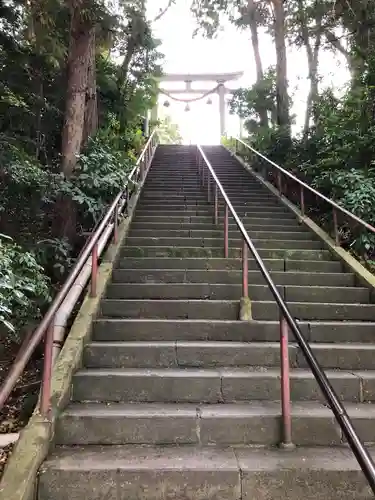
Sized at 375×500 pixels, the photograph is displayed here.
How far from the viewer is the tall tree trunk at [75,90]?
6.00 m

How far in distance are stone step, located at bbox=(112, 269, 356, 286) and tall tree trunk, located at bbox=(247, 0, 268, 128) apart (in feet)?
30.3

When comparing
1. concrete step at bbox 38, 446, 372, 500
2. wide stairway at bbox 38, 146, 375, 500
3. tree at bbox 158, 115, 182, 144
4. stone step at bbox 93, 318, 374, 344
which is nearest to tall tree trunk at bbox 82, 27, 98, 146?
wide stairway at bbox 38, 146, 375, 500

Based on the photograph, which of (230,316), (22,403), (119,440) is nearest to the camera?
(119,440)

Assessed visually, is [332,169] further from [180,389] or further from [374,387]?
[180,389]

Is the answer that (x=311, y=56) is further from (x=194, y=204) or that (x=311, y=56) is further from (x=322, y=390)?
(x=322, y=390)

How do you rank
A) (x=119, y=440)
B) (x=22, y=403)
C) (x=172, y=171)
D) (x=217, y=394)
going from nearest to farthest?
(x=119, y=440), (x=217, y=394), (x=22, y=403), (x=172, y=171)

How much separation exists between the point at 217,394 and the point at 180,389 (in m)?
0.27

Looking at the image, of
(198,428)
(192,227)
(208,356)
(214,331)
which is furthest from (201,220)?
(198,428)

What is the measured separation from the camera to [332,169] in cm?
725

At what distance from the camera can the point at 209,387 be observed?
3078 mm

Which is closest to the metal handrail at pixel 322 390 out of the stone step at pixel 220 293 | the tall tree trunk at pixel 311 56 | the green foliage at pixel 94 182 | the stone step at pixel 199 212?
the stone step at pixel 220 293

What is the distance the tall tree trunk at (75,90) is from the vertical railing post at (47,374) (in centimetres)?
382

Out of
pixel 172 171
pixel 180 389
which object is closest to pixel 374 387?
pixel 180 389

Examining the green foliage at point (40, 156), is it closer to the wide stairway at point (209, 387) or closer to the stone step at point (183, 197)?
the wide stairway at point (209, 387)
